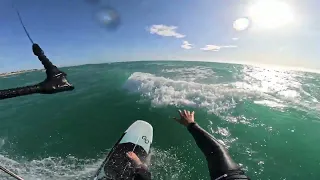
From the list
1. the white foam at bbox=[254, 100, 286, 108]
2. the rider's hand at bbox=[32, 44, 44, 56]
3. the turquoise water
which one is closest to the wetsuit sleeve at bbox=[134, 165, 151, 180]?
the rider's hand at bbox=[32, 44, 44, 56]

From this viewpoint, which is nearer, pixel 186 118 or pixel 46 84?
pixel 46 84

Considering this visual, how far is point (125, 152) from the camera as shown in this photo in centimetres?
1103

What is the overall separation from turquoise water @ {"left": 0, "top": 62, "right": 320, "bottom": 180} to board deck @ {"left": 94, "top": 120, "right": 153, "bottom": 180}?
3.70 feet

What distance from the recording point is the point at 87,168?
1213 cm

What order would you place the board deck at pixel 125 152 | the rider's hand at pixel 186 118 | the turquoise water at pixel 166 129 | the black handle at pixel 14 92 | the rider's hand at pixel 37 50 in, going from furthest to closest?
the turquoise water at pixel 166 129
the board deck at pixel 125 152
the rider's hand at pixel 186 118
the rider's hand at pixel 37 50
the black handle at pixel 14 92

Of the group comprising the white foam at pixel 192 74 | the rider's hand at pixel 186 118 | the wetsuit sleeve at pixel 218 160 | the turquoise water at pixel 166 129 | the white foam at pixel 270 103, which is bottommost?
the turquoise water at pixel 166 129

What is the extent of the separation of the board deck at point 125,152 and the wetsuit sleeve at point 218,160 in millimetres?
5542

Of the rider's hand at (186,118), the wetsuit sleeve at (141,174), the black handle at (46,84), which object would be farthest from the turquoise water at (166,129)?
the black handle at (46,84)

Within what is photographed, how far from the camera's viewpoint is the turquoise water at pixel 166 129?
12.6m

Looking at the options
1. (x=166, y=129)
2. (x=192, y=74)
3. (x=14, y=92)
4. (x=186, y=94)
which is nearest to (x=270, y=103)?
(x=186, y=94)

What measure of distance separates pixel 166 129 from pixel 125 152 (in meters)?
5.98

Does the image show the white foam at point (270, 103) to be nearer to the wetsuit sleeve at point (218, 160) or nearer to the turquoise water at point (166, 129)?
the turquoise water at point (166, 129)

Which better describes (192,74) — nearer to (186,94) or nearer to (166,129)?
(186,94)

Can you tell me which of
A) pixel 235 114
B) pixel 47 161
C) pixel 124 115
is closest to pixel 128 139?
pixel 47 161
